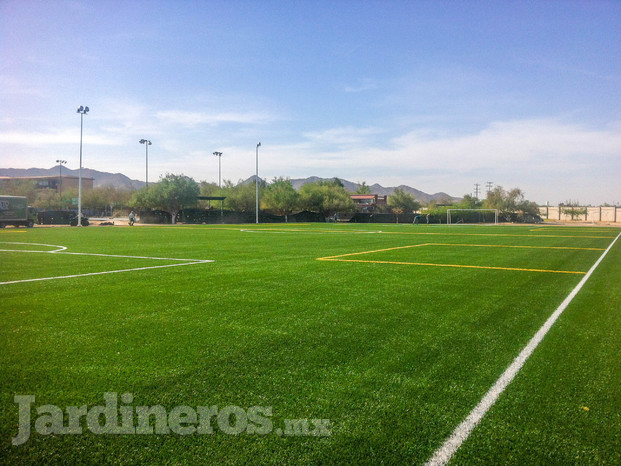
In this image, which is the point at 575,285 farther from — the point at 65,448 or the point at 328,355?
the point at 65,448

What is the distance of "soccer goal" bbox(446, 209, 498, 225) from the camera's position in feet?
203

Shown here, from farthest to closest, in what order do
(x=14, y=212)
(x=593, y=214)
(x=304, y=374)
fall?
(x=593, y=214)
(x=14, y=212)
(x=304, y=374)

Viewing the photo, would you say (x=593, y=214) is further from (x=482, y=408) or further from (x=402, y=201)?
(x=482, y=408)

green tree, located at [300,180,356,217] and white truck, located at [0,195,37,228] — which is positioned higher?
green tree, located at [300,180,356,217]

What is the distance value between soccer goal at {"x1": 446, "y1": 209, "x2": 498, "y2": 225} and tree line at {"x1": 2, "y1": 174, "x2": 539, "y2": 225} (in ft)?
11.8

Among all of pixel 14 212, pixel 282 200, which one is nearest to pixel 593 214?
pixel 282 200

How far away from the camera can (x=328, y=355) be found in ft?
12.5

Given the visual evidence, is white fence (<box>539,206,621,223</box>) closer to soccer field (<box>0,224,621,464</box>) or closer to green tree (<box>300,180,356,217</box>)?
green tree (<box>300,180,356,217</box>)

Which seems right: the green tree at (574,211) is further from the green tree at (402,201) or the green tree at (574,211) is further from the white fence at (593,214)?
the green tree at (402,201)

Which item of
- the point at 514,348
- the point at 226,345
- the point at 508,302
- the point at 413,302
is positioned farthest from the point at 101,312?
the point at 508,302

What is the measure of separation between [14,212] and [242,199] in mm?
39857

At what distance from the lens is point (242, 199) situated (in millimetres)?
74688

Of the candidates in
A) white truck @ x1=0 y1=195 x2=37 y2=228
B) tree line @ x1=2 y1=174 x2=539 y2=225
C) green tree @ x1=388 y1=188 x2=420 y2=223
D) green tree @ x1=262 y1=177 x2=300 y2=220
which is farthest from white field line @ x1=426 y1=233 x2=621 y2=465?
green tree @ x1=388 y1=188 x2=420 y2=223

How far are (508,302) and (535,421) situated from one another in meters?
3.81
